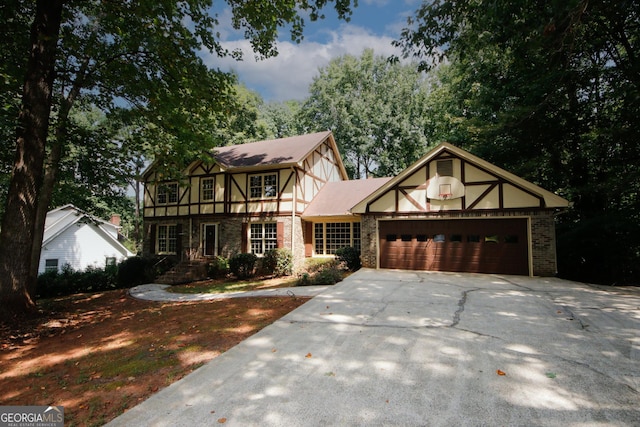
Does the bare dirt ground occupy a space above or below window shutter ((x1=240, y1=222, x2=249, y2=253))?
below

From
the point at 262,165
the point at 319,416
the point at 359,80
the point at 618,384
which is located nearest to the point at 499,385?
the point at 618,384

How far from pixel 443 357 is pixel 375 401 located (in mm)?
1546

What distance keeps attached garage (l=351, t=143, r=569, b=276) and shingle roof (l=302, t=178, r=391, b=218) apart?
9.42 ft

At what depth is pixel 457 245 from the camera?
11609mm

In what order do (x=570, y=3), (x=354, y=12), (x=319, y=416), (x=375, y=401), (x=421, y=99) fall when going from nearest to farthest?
(x=319, y=416) < (x=375, y=401) < (x=570, y=3) < (x=354, y=12) < (x=421, y=99)

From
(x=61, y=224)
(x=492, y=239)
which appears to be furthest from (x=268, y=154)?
(x=61, y=224)

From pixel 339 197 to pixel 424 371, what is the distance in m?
13.6

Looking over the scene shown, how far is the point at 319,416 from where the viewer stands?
2.96 meters

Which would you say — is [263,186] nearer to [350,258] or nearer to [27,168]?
[350,258]

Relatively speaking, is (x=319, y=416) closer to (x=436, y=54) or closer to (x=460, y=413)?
(x=460, y=413)

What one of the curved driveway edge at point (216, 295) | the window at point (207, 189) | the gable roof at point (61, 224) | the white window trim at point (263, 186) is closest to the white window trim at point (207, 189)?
the window at point (207, 189)

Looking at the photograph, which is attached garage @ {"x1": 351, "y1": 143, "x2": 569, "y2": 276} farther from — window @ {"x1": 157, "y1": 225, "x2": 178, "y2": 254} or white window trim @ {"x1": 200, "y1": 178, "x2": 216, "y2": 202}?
window @ {"x1": 157, "y1": 225, "x2": 178, "y2": 254}
